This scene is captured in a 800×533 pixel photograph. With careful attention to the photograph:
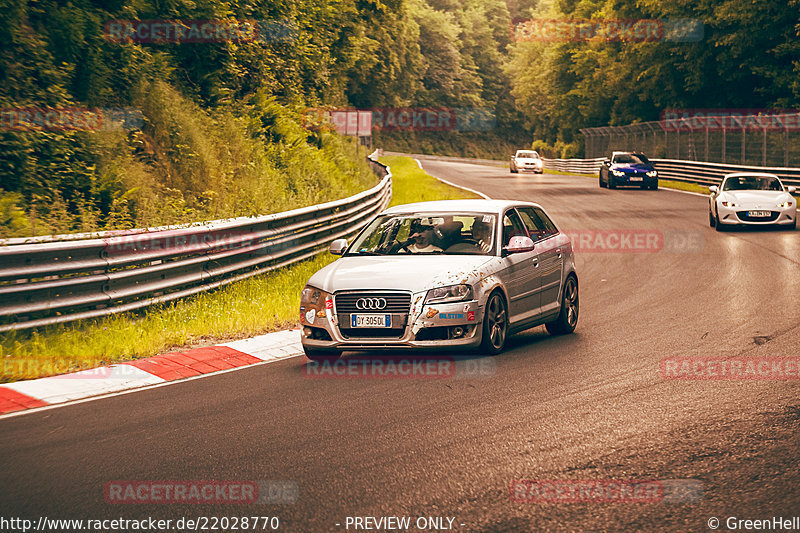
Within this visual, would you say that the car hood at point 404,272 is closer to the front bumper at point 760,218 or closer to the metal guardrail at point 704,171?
the front bumper at point 760,218

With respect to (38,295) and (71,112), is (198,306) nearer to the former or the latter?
(38,295)

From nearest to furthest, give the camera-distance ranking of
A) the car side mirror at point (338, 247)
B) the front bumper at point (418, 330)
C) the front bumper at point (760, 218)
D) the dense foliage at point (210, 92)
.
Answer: the front bumper at point (418, 330)
the car side mirror at point (338, 247)
the dense foliage at point (210, 92)
the front bumper at point (760, 218)

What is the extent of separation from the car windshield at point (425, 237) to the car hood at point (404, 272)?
0.74 feet

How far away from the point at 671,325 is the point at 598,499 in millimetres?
6674

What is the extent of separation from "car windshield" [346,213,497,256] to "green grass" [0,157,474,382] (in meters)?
1.69

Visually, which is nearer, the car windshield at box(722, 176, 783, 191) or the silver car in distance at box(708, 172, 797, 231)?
the silver car in distance at box(708, 172, 797, 231)

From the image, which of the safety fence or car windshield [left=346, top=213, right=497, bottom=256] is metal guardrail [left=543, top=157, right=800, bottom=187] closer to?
the safety fence

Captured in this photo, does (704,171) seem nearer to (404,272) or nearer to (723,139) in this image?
(723,139)

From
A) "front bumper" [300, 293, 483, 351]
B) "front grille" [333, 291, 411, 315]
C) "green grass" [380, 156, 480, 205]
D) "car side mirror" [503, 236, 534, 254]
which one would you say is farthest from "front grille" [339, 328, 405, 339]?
"green grass" [380, 156, 480, 205]
